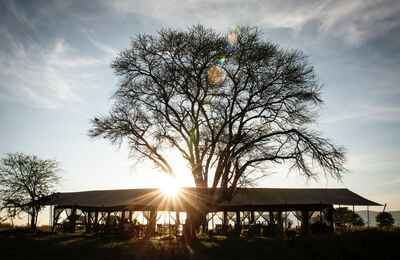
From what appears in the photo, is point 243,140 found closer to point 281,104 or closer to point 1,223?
point 281,104

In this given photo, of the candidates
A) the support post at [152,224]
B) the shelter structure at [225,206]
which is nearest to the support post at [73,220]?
the shelter structure at [225,206]

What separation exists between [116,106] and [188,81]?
468 centimetres

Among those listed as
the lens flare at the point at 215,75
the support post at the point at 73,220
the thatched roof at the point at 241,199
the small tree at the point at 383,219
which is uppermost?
the lens flare at the point at 215,75

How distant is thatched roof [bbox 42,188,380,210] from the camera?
28703mm

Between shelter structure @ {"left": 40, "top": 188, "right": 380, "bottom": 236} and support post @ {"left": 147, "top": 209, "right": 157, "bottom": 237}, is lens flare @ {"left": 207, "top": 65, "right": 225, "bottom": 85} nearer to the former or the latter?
shelter structure @ {"left": 40, "top": 188, "right": 380, "bottom": 236}

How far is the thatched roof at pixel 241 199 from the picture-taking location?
28.7 metres

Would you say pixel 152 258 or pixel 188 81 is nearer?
pixel 152 258

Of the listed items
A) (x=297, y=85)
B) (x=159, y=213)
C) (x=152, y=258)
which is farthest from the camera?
(x=159, y=213)

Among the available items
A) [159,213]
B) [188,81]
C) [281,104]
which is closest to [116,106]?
[188,81]

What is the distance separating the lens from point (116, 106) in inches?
897

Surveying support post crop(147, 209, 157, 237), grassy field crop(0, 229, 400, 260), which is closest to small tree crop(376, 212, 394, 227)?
grassy field crop(0, 229, 400, 260)

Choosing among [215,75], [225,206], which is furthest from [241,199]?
[215,75]

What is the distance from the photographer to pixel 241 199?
98.8 ft

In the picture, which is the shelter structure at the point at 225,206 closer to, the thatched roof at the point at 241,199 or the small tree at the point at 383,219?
the thatched roof at the point at 241,199
